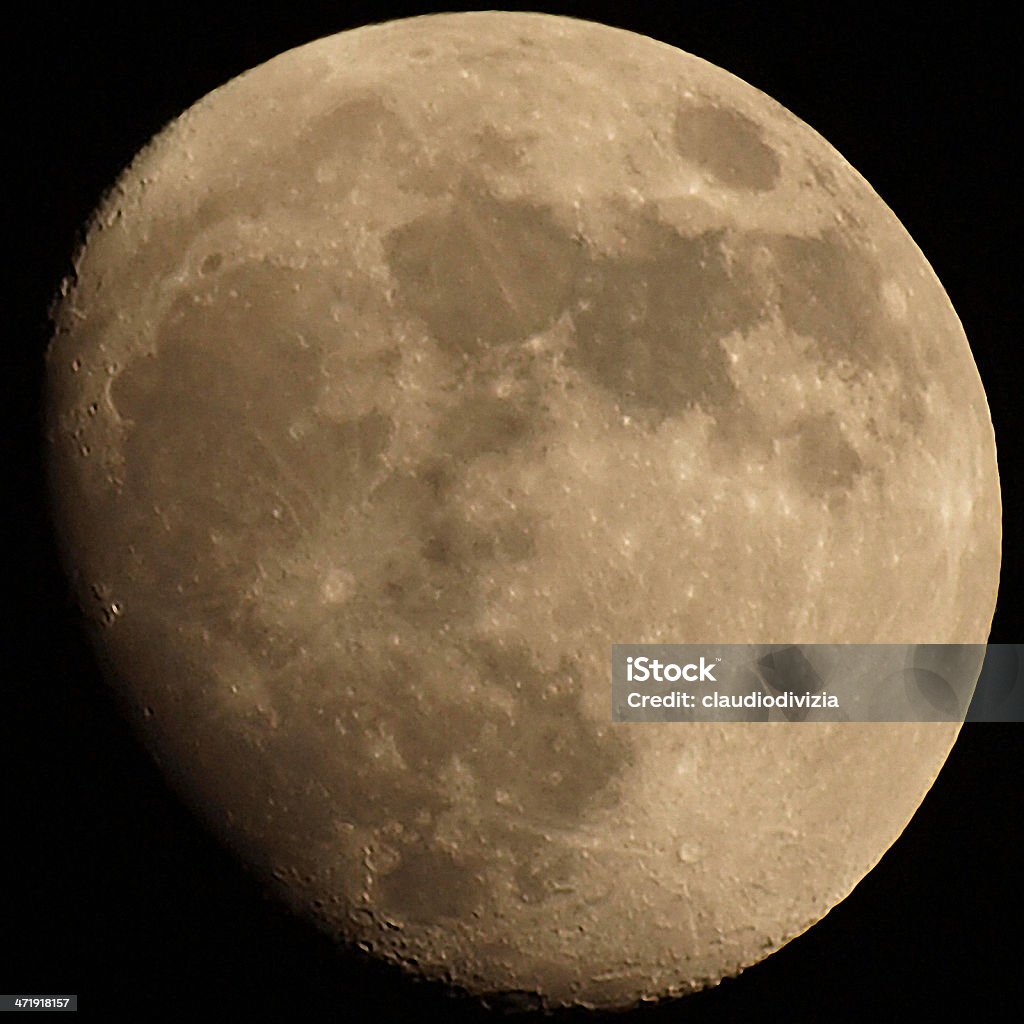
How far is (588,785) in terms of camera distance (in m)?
4.60

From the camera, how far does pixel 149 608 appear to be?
462 centimetres

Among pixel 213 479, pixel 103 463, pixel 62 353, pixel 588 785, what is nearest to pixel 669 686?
pixel 588 785

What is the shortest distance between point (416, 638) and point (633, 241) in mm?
1457

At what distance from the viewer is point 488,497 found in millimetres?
4504

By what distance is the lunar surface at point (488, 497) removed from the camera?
14.8 ft

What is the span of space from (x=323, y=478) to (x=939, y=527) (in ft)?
7.08

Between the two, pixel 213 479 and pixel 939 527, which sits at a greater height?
pixel 213 479

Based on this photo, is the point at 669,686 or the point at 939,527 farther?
the point at 939,527

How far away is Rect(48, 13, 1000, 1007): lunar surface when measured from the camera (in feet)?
14.8

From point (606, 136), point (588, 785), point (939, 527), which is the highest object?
point (606, 136)

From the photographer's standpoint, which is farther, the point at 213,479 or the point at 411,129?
the point at 411,129

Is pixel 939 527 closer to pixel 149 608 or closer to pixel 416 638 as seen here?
pixel 416 638

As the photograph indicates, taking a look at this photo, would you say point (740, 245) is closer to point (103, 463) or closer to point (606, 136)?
point (606, 136)

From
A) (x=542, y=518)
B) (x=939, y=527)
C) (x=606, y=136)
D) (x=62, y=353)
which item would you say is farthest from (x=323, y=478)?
(x=939, y=527)
